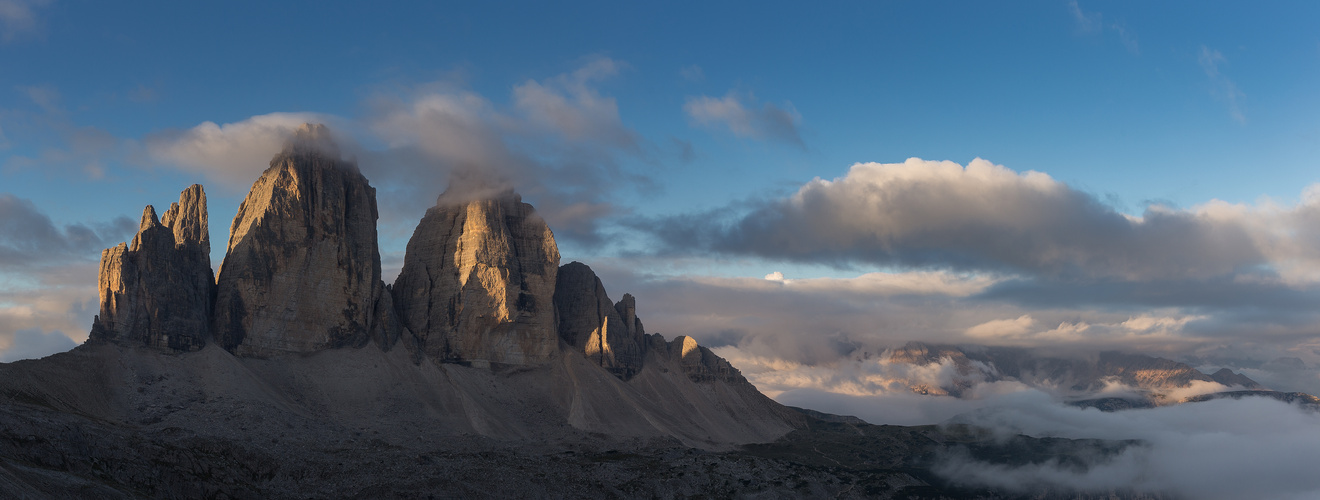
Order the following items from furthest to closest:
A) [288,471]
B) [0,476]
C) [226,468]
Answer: [288,471] → [226,468] → [0,476]

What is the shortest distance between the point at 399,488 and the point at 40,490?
8104cm

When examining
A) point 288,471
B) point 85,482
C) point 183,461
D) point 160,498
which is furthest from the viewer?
point 288,471

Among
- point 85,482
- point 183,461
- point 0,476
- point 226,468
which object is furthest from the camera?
point 226,468

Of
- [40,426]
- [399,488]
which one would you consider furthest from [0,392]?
[399,488]

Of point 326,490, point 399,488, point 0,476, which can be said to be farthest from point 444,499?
point 0,476

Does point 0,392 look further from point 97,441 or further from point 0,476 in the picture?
point 0,476

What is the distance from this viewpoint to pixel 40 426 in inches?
6127

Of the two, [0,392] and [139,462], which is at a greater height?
[0,392]

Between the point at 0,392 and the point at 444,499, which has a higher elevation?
the point at 0,392

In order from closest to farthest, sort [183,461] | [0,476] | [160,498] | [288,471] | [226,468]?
[0,476], [160,498], [183,461], [226,468], [288,471]

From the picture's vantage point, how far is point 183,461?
172 metres

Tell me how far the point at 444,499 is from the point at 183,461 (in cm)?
5173

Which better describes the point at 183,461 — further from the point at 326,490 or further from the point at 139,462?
the point at 326,490

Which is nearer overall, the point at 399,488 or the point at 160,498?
the point at 160,498
